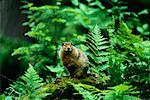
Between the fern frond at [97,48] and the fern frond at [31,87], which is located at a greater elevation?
the fern frond at [97,48]

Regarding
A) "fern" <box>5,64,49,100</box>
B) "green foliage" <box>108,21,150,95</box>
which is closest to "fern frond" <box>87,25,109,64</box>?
"green foliage" <box>108,21,150,95</box>

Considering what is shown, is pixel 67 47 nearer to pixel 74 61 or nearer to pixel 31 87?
pixel 74 61

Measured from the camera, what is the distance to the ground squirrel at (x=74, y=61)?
722 centimetres

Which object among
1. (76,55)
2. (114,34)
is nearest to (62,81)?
(76,55)

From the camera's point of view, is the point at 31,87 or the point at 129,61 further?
the point at 129,61

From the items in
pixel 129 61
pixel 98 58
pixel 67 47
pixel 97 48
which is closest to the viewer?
pixel 129 61

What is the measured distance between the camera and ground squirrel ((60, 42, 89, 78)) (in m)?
7.22

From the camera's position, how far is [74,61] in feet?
24.3

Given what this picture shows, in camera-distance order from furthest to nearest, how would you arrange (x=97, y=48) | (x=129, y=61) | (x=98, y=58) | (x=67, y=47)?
(x=67, y=47) → (x=97, y=48) → (x=98, y=58) → (x=129, y=61)

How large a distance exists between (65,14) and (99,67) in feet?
8.47

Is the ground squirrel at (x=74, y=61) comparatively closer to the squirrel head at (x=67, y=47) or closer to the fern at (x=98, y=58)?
the squirrel head at (x=67, y=47)

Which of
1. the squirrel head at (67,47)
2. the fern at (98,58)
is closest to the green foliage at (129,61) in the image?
the fern at (98,58)

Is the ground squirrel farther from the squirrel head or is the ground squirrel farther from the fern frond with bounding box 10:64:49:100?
the fern frond with bounding box 10:64:49:100

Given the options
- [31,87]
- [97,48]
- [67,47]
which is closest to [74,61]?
[67,47]
